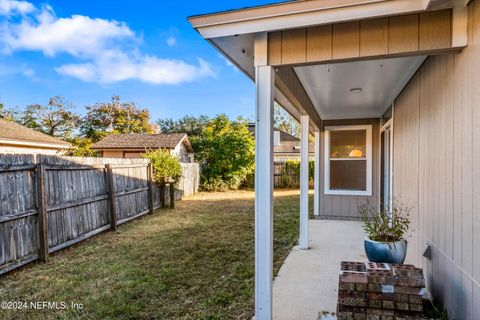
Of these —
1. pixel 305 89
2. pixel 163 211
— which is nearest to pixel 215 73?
pixel 163 211

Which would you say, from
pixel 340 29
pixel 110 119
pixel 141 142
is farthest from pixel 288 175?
pixel 110 119

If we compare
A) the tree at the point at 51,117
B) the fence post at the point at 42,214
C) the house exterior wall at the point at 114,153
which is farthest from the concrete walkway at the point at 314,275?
the tree at the point at 51,117

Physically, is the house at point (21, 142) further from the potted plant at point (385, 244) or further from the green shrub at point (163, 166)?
the potted plant at point (385, 244)

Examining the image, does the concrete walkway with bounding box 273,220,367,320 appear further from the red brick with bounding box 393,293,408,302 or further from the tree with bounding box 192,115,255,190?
the tree with bounding box 192,115,255,190

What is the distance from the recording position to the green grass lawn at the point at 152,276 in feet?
9.68

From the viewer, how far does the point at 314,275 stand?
3.81 m

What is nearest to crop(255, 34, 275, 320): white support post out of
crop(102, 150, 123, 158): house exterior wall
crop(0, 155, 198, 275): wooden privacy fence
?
crop(0, 155, 198, 275): wooden privacy fence

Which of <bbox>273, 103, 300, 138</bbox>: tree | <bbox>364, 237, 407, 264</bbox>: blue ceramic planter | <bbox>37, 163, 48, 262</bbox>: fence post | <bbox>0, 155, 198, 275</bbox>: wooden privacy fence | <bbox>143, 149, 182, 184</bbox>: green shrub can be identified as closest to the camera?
<bbox>364, 237, 407, 264</bbox>: blue ceramic planter

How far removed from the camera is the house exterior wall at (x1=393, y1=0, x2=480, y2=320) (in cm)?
196

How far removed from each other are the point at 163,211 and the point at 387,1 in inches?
306

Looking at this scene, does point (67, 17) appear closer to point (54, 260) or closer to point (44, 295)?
point (54, 260)

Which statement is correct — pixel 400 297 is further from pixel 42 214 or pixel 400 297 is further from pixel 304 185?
pixel 42 214

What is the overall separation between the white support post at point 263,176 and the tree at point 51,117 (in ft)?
81.9

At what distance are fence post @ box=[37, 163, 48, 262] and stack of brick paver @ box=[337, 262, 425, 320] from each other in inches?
158
